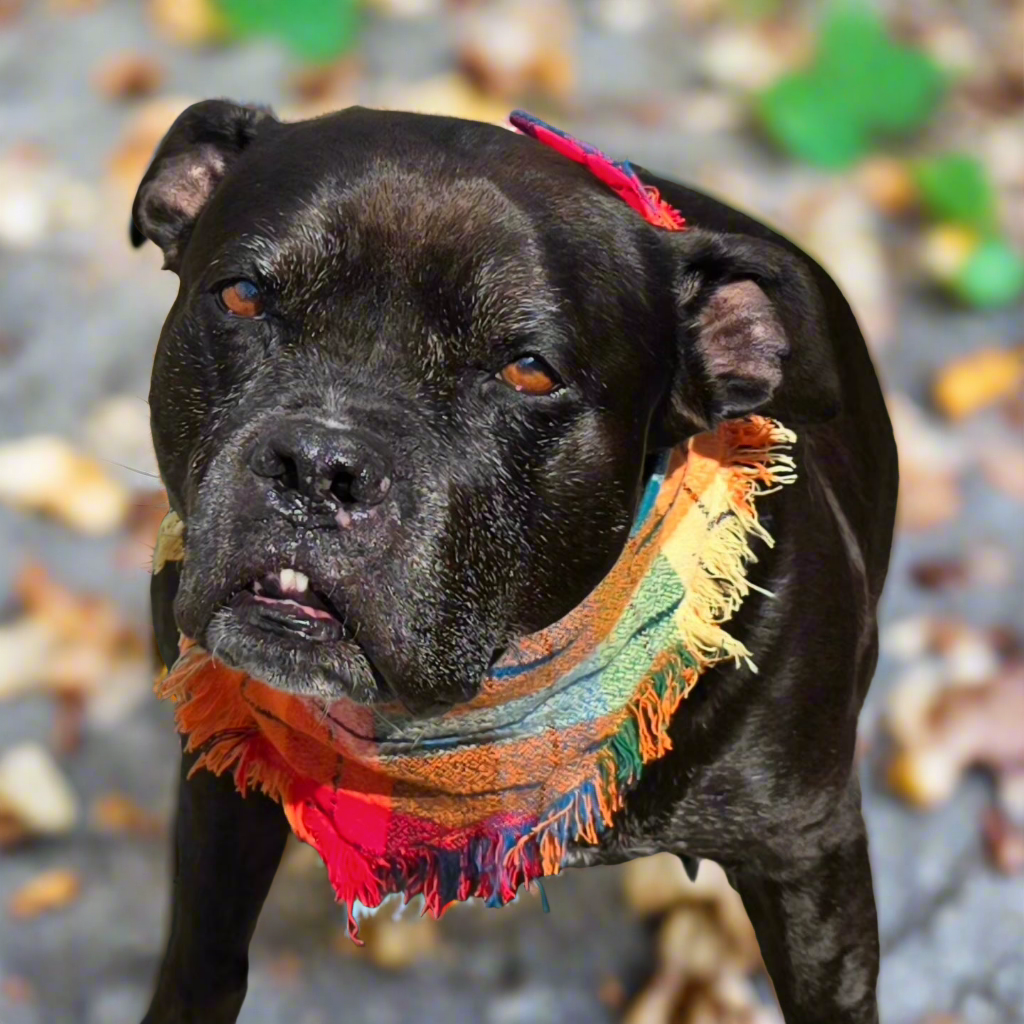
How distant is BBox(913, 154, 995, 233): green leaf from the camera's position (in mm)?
4078

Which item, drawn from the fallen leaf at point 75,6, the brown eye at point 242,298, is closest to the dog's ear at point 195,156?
the brown eye at point 242,298

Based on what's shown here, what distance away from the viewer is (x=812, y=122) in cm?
435

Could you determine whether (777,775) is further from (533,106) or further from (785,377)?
(533,106)

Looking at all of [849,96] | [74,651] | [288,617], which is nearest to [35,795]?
[74,651]

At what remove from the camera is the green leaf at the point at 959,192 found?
13.4 feet

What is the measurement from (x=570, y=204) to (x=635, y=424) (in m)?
0.26

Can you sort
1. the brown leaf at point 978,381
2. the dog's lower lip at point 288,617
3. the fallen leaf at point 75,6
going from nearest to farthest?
the dog's lower lip at point 288,617 < the brown leaf at point 978,381 < the fallen leaf at point 75,6

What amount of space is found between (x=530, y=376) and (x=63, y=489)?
6.17 feet

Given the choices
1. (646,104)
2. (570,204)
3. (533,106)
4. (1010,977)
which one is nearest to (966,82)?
(646,104)

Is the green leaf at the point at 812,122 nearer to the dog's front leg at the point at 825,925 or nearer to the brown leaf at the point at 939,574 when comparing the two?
the brown leaf at the point at 939,574

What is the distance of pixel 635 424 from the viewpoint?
1.96m

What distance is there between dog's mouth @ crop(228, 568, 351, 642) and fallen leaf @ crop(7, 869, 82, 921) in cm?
127

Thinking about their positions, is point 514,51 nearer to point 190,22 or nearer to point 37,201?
point 190,22

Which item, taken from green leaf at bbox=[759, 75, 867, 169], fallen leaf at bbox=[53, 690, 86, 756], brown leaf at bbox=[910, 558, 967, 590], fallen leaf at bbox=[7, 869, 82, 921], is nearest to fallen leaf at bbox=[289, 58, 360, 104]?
green leaf at bbox=[759, 75, 867, 169]
